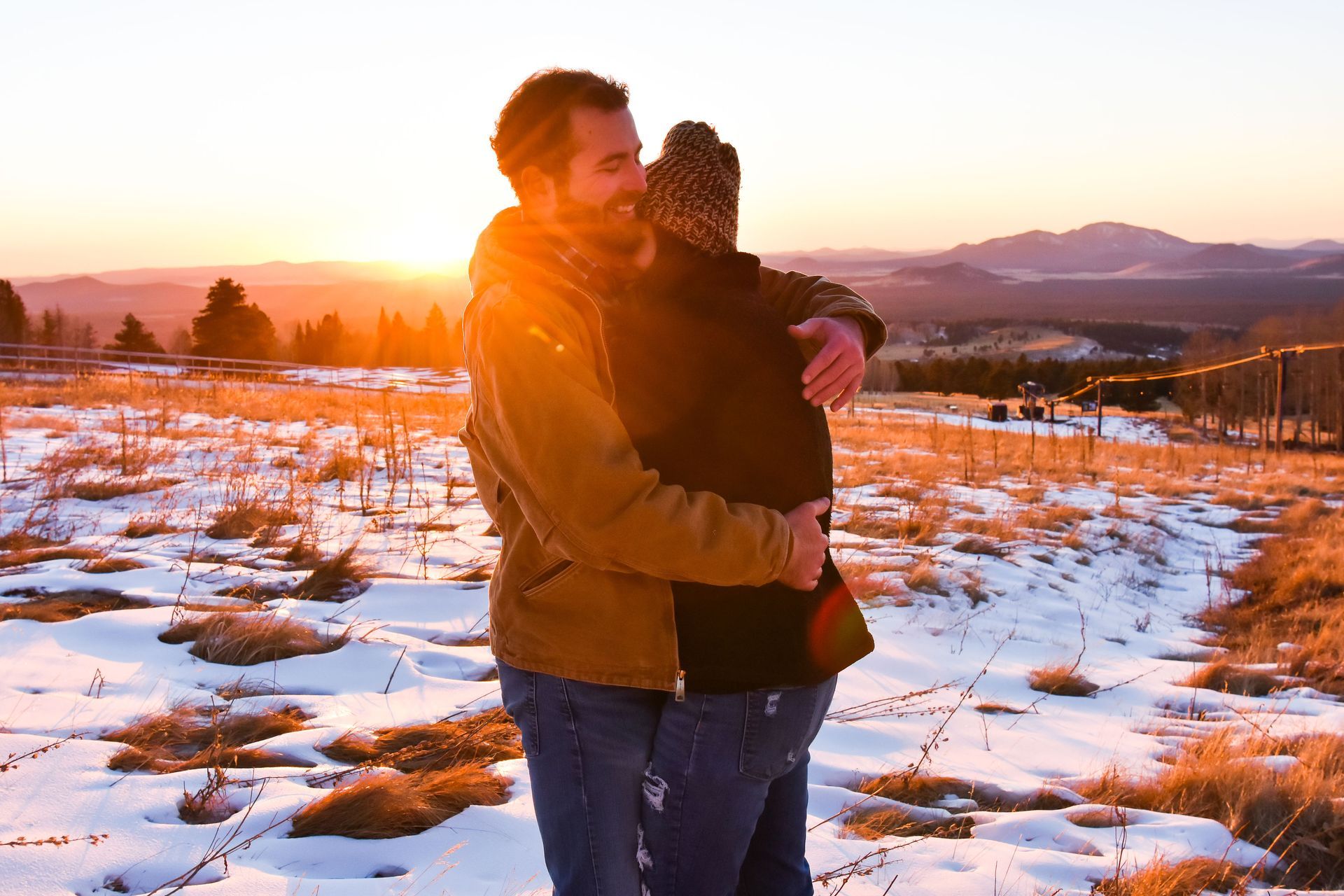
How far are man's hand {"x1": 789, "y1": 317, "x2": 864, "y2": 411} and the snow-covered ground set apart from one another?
1.36 meters

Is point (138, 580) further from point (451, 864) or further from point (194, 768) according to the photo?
point (451, 864)

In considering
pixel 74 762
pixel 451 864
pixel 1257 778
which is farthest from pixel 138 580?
pixel 1257 778

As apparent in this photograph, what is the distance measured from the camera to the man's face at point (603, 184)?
1380mm

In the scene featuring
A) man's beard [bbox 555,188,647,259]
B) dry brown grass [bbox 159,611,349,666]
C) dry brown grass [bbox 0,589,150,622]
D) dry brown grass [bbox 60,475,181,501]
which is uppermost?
man's beard [bbox 555,188,647,259]

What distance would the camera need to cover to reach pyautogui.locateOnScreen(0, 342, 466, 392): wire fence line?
686 inches

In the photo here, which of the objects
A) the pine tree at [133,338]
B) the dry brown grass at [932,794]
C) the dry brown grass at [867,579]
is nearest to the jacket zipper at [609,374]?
the dry brown grass at [932,794]

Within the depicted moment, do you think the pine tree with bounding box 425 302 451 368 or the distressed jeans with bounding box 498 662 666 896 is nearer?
the distressed jeans with bounding box 498 662 666 896

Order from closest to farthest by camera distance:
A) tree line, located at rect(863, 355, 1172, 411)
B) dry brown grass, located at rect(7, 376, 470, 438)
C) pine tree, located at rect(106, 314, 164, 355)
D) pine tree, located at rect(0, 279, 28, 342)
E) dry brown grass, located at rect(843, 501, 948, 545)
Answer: dry brown grass, located at rect(843, 501, 948, 545) < dry brown grass, located at rect(7, 376, 470, 438) < pine tree, located at rect(106, 314, 164, 355) < pine tree, located at rect(0, 279, 28, 342) < tree line, located at rect(863, 355, 1172, 411)

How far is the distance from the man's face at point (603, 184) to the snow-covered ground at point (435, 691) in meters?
1.68

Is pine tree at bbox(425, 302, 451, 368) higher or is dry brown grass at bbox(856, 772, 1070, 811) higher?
pine tree at bbox(425, 302, 451, 368)

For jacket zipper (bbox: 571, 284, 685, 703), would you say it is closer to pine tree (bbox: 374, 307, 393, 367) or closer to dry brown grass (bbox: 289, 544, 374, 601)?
dry brown grass (bbox: 289, 544, 374, 601)

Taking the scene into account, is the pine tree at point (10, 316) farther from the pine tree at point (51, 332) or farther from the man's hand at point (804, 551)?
the man's hand at point (804, 551)

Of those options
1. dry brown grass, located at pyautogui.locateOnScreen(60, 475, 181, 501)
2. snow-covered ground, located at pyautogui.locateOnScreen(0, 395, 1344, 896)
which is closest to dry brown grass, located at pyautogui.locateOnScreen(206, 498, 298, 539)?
snow-covered ground, located at pyautogui.locateOnScreen(0, 395, 1344, 896)

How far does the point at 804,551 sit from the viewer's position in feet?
4.30
